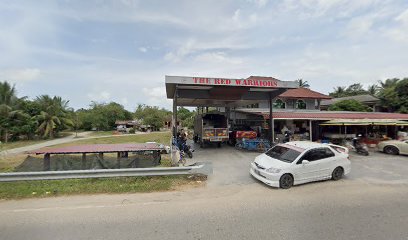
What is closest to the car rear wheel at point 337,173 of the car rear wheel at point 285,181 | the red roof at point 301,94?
the car rear wheel at point 285,181

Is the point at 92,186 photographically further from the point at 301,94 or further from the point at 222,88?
the point at 301,94

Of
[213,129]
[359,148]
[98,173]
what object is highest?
[213,129]

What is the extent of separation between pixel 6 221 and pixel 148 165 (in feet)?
17.1

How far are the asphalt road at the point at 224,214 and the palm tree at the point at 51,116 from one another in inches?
1402

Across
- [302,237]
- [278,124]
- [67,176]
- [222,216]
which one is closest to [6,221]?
[67,176]

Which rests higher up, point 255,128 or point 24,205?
point 255,128

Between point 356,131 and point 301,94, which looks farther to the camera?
point 301,94

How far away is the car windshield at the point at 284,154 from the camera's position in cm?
825

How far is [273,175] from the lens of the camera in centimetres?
764

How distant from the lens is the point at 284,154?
28.3 ft

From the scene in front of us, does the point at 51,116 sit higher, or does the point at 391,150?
the point at 51,116

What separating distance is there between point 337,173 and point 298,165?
7.02 feet

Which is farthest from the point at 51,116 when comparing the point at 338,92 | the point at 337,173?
the point at 338,92

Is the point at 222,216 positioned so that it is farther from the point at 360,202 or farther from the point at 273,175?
the point at 360,202
